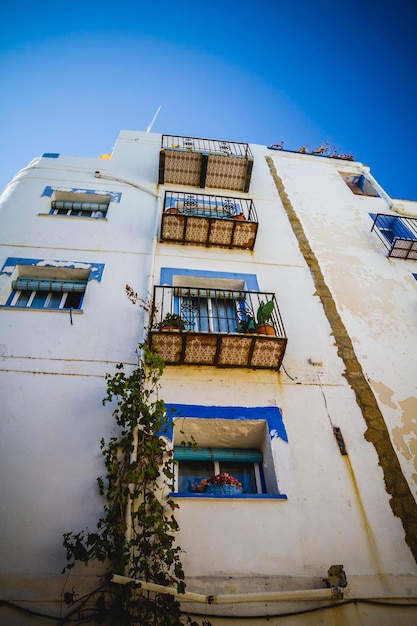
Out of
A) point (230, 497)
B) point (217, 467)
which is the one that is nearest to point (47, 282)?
point (217, 467)

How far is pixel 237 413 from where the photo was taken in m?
6.16

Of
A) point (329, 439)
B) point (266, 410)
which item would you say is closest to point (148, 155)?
point (266, 410)

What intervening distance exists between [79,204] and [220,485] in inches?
341

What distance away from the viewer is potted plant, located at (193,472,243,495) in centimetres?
548

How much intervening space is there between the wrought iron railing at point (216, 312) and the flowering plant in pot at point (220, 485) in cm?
254

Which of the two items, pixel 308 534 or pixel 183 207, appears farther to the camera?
pixel 183 207

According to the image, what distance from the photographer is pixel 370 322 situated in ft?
27.1

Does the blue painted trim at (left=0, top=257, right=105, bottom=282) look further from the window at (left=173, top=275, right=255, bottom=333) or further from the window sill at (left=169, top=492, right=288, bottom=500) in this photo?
the window sill at (left=169, top=492, right=288, bottom=500)

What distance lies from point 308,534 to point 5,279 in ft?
24.1

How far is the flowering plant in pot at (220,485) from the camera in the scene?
5492 millimetres

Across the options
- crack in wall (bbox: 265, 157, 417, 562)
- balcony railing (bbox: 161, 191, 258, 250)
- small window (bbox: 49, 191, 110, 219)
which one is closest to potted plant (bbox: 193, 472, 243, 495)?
crack in wall (bbox: 265, 157, 417, 562)

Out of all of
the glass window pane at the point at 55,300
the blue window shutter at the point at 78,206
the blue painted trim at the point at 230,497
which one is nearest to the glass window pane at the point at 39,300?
the glass window pane at the point at 55,300

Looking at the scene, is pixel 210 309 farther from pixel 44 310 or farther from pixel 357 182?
pixel 357 182

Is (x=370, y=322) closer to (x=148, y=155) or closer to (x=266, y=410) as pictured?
(x=266, y=410)
